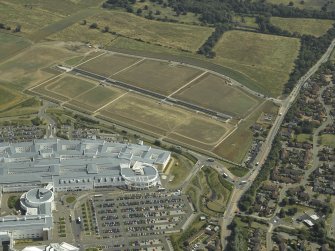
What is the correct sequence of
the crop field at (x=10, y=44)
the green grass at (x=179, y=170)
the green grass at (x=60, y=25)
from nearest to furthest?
1. the green grass at (x=179, y=170)
2. the crop field at (x=10, y=44)
3. the green grass at (x=60, y=25)

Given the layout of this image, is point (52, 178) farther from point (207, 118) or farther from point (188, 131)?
point (207, 118)

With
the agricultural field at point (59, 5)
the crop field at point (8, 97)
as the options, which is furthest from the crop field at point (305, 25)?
the crop field at point (8, 97)

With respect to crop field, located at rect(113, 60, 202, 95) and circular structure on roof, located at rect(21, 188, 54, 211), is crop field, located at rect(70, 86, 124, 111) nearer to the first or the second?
crop field, located at rect(113, 60, 202, 95)

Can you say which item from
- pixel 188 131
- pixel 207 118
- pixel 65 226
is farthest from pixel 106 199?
pixel 207 118

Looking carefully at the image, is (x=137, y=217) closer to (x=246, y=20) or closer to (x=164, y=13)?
(x=164, y=13)

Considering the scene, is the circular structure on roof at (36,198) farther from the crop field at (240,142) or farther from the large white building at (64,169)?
the crop field at (240,142)

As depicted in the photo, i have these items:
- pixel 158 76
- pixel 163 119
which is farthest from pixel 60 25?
pixel 163 119
